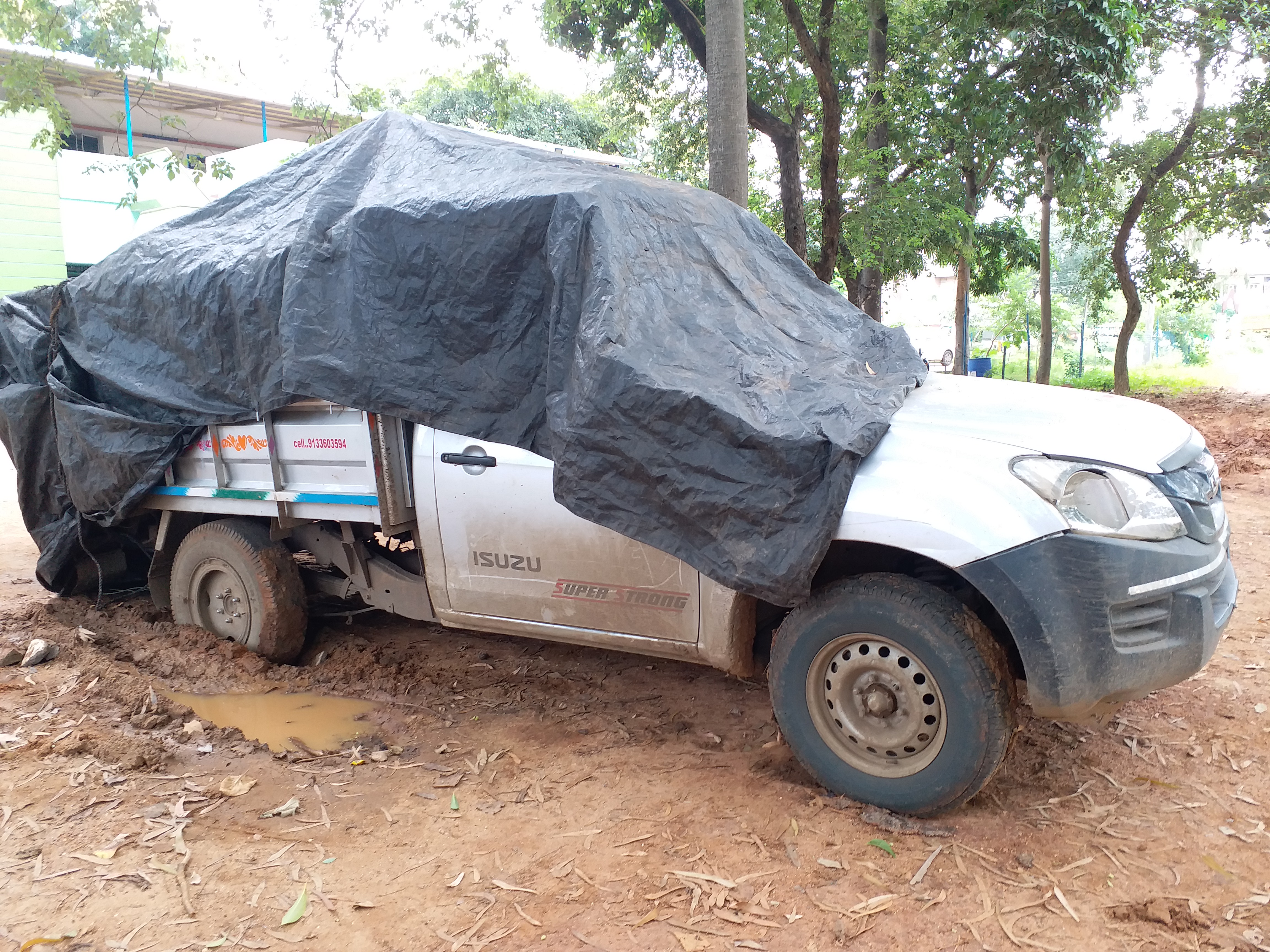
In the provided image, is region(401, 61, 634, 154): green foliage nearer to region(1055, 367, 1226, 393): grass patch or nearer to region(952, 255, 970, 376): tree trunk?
region(952, 255, 970, 376): tree trunk

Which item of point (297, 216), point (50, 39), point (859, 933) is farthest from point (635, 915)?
point (50, 39)

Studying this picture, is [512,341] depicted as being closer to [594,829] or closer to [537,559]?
[537,559]

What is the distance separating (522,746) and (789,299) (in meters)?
2.37

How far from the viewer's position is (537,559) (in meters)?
3.99

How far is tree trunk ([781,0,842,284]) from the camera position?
8.91 meters

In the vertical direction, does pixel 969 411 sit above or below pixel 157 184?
below

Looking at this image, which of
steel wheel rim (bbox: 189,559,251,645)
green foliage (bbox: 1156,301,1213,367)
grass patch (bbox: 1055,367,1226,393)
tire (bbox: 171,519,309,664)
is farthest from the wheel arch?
green foliage (bbox: 1156,301,1213,367)

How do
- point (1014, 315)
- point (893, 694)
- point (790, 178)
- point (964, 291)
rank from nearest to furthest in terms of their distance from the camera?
point (893, 694), point (790, 178), point (964, 291), point (1014, 315)

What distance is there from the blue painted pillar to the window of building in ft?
4.64

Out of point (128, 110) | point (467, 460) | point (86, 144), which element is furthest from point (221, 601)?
point (86, 144)

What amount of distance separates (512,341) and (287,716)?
2.30m

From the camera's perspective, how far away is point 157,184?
2075cm

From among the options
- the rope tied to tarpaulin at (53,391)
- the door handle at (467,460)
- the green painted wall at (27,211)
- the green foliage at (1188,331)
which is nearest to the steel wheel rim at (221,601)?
the rope tied to tarpaulin at (53,391)

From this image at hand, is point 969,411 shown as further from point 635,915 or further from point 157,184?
point 157,184
